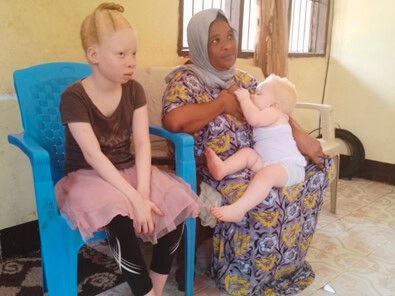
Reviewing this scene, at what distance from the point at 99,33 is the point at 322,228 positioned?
176 centimetres

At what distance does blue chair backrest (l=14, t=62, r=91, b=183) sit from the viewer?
145 cm

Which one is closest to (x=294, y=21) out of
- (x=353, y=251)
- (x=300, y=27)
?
(x=300, y=27)

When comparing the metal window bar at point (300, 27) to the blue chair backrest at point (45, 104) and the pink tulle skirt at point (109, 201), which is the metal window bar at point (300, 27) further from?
the pink tulle skirt at point (109, 201)

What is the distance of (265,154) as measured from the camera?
163cm

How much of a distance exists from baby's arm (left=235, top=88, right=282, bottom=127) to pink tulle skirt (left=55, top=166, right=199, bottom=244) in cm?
44

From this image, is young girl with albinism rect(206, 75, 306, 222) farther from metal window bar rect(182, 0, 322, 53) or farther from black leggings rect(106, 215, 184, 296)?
metal window bar rect(182, 0, 322, 53)

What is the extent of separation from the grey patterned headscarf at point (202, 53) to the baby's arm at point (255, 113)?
0.40 ft

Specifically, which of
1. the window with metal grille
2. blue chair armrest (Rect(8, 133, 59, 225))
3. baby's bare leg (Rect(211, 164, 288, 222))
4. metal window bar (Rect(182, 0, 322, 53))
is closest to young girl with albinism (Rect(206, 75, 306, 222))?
baby's bare leg (Rect(211, 164, 288, 222))

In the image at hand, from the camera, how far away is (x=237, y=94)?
167 centimetres

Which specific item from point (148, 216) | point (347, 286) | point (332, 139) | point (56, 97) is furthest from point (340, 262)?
point (56, 97)

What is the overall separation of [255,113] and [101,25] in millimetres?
729

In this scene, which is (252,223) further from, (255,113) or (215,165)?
(255,113)

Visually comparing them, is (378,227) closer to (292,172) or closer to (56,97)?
(292,172)

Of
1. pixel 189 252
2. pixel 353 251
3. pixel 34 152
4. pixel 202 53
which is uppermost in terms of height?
pixel 202 53
